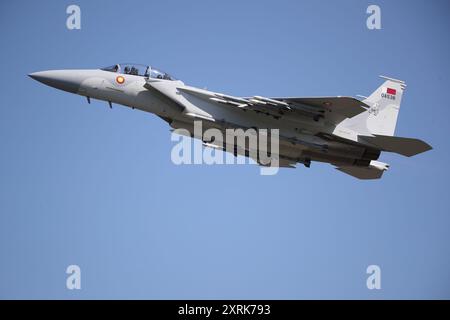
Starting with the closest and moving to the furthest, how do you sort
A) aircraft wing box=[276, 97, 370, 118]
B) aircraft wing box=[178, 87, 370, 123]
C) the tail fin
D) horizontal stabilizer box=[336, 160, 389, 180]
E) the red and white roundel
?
aircraft wing box=[276, 97, 370, 118] → aircraft wing box=[178, 87, 370, 123] → the red and white roundel → the tail fin → horizontal stabilizer box=[336, 160, 389, 180]

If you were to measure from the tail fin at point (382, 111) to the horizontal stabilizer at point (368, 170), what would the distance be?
3.43 feet

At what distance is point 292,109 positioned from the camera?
21.7 metres

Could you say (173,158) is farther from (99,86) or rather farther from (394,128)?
(394,128)

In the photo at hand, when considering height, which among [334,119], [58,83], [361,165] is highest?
[58,83]

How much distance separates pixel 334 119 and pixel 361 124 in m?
1.46

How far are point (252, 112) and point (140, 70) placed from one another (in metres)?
3.83

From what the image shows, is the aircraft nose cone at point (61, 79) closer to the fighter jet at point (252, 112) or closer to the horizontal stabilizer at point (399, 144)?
the fighter jet at point (252, 112)

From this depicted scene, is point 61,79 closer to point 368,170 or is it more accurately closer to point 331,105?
point 331,105

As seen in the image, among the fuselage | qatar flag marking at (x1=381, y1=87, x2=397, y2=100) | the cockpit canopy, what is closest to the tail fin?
qatar flag marking at (x1=381, y1=87, x2=397, y2=100)

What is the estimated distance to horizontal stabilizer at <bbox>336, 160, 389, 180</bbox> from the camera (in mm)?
23250

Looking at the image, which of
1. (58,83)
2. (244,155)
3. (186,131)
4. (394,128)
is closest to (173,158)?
(186,131)

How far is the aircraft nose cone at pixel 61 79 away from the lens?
22.3 metres

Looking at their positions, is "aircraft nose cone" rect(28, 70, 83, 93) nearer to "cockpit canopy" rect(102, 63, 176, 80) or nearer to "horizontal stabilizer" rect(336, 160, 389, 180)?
"cockpit canopy" rect(102, 63, 176, 80)

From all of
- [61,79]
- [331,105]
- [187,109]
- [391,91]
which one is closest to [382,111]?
[391,91]
